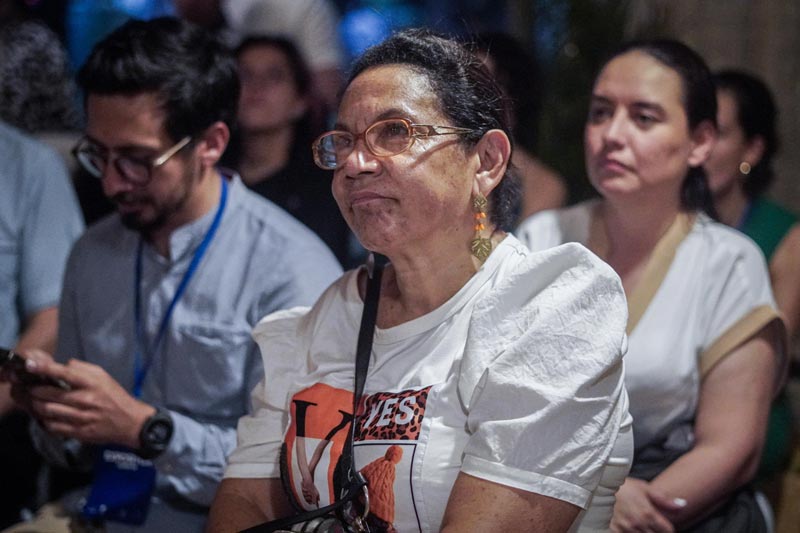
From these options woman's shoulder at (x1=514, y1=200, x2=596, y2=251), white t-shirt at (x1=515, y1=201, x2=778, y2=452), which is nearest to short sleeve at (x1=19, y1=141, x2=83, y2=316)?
woman's shoulder at (x1=514, y1=200, x2=596, y2=251)

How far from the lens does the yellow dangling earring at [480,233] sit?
1.96 meters

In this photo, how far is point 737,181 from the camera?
3.85 m

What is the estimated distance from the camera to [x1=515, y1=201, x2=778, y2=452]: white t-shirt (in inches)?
98.1

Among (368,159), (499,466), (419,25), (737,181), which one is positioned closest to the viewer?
(499,466)

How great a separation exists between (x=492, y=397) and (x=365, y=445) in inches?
10.7

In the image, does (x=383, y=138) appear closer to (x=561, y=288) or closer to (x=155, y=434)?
(x=561, y=288)

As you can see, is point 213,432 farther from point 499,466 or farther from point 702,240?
point 702,240

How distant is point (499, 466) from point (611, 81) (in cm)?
141

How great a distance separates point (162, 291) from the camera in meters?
2.71

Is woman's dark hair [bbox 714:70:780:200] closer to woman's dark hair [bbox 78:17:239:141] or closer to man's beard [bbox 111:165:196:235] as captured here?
woman's dark hair [bbox 78:17:239:141]

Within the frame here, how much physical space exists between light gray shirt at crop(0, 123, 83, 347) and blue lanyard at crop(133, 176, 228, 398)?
72 cm

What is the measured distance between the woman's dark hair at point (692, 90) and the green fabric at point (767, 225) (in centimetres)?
97

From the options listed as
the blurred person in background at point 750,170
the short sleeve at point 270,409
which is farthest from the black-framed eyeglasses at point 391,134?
the blurred person in background at point 750,170

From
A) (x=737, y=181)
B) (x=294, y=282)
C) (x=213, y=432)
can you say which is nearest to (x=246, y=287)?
(x=294, y=282)
